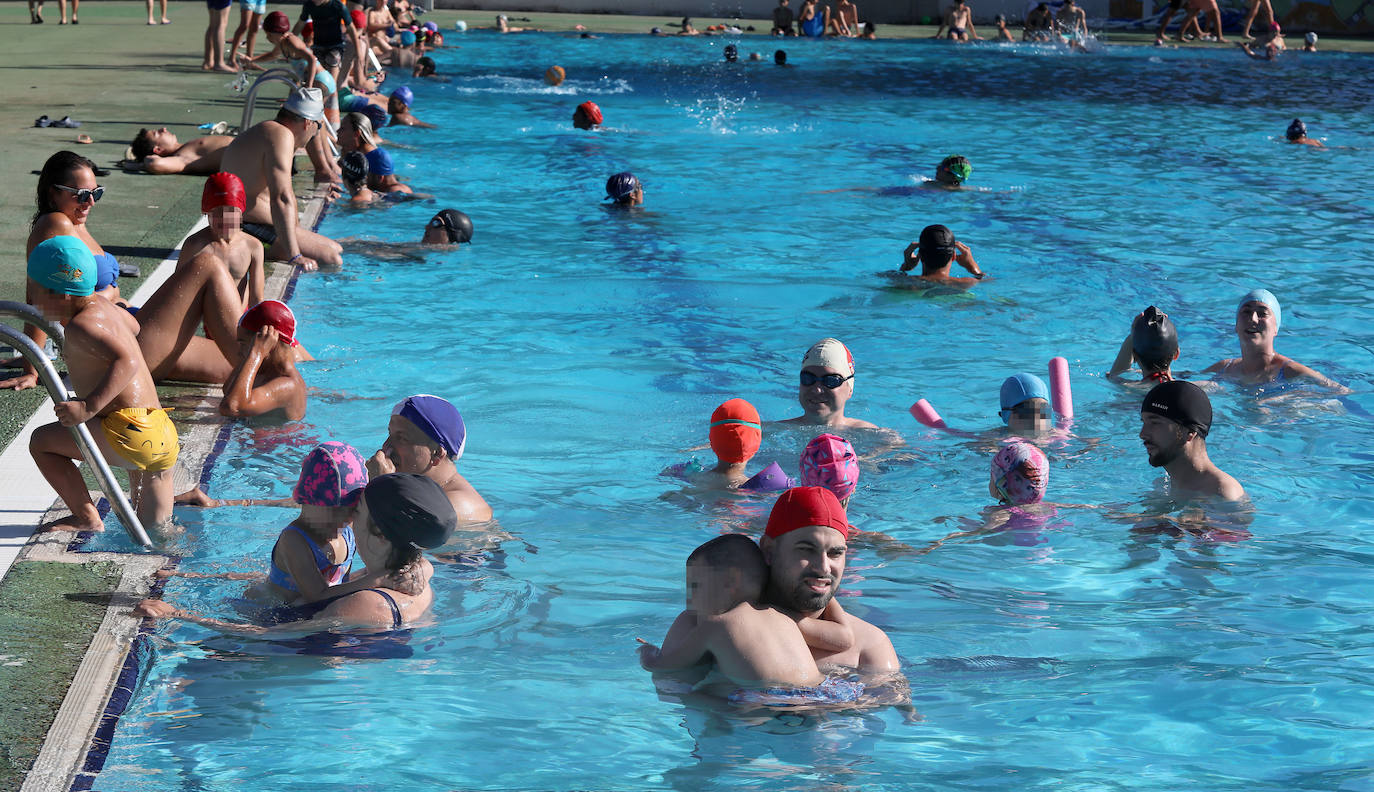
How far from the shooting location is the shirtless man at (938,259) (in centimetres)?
1172

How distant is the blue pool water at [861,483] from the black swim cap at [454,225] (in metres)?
0.38

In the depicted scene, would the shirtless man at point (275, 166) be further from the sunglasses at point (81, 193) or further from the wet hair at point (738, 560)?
the wet hair at point (738, 560)

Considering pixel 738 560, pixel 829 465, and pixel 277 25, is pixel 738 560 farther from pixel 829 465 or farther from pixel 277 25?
pixel 277 25

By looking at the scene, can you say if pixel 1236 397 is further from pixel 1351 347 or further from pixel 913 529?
pixel 913 529

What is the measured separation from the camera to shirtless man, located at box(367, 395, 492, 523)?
5.86 m

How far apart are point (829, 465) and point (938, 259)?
5.98 metres

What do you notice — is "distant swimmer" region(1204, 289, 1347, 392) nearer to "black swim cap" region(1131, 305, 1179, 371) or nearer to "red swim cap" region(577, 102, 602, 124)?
"black swim cap" region(1131, 305, 1179, 371)

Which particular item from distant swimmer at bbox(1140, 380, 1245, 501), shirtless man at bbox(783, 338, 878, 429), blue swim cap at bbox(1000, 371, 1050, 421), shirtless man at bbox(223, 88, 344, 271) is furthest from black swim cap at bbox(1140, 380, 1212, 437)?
shirtless man at bbox(223, 88, 344, 271)

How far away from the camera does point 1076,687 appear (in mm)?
5547

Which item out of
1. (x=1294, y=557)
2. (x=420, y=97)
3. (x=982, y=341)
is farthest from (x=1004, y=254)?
(x=420, y=97)

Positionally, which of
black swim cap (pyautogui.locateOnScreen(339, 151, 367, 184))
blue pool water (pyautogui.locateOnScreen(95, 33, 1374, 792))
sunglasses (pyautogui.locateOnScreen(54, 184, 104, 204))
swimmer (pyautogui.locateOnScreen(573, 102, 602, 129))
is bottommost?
blue pool water (pyautogui.locateOnScreen(95, 33, 1374, 792))

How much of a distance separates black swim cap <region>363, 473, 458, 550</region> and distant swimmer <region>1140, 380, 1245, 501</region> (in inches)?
150

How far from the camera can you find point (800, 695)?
4.73 metres

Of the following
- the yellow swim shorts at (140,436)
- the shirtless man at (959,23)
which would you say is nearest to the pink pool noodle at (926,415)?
the yellow swim shorts at (140,436)
